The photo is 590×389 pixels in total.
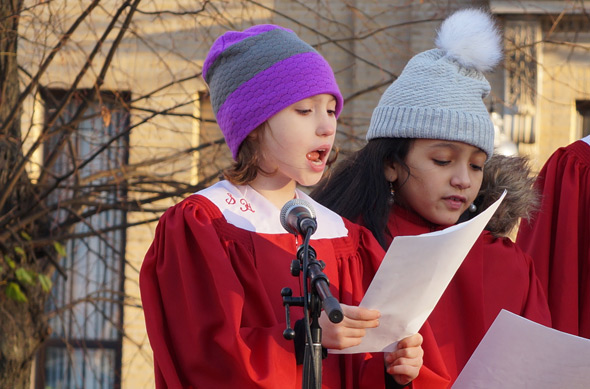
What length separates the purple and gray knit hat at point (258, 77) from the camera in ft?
9.54

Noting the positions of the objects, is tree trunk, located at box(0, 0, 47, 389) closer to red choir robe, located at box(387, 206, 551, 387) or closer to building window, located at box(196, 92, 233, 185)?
building window, located at box(196, 92, 233, 185)

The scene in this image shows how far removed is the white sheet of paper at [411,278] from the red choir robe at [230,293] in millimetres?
193

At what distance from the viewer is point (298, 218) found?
98.5 inches

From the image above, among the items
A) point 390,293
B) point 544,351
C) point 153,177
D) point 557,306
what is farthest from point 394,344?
point 153,177

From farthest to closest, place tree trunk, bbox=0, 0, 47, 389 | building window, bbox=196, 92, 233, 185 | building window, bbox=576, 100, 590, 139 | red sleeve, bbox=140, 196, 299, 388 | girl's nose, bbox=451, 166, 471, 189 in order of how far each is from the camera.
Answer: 1. building window, bbox=576, 100, 590, 139
2. building window, bbox=196, 92, 233, 185
3. tree trunk, bbox=0, 0, 47, 389
4. girl's nose, bbox=451, 166, 471, 189
5. red sleeve, bbox=140, 196, 299, 388

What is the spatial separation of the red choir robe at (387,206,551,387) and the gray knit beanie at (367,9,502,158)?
302 millimetres

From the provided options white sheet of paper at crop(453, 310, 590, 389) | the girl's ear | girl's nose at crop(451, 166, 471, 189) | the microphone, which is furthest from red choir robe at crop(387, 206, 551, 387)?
the microphone

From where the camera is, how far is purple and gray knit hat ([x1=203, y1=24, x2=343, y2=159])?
2.91m

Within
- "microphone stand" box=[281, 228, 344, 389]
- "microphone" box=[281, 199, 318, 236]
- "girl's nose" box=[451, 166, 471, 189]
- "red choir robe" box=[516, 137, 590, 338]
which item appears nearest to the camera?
"microphone stand" box=[281, 228, 344, 389]

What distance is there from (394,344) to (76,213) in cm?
341

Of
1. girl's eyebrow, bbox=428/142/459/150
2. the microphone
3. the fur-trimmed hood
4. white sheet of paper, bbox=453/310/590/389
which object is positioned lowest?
white sheet of paper, bbox=453/310/590/389

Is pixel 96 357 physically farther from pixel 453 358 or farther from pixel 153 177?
pixel 453 358

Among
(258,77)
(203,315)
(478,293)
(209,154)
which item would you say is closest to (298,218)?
(203,315)

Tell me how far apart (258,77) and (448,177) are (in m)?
0.80
